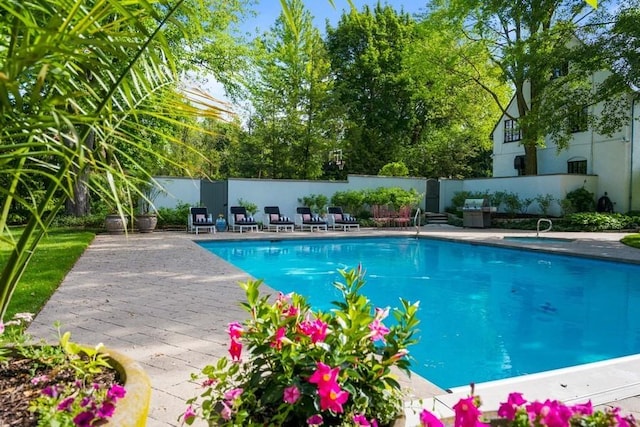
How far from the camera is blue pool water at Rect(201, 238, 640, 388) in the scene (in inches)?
193

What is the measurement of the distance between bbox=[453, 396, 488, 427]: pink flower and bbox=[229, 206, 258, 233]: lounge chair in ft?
47.7

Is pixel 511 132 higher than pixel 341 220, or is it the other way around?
pixel 511 132

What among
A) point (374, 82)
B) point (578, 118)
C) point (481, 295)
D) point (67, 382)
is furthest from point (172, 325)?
point (374, 82)

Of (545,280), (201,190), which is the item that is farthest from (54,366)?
(201,190)

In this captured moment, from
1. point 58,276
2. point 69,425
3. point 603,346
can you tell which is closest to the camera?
point 69,425

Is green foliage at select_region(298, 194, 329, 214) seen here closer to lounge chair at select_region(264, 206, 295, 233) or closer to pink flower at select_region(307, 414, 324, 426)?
lounge chair at select_region(264, 206, 295, 233)

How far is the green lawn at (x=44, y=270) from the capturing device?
15.7ft

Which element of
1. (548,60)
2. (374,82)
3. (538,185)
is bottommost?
(538,185)

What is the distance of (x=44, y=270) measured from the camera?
693 centimetres

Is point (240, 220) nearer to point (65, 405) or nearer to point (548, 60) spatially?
point (548, 60)

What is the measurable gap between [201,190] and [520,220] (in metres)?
13.2

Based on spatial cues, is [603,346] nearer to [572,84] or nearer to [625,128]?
[572,84]

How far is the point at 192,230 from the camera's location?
48.3 feet

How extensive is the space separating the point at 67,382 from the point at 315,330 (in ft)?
3.34
